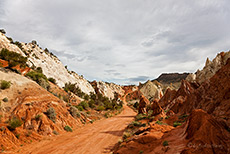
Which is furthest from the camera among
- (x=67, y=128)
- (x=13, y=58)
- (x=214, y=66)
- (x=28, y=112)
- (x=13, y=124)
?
(x=214, y=66)

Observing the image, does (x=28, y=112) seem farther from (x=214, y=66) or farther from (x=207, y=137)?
(x=214, y=66)

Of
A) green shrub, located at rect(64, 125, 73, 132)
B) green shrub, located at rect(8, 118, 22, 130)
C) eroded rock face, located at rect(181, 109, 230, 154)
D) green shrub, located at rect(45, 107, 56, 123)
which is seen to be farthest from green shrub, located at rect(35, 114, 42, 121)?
eroded rock face, located at rect(181, 109, 230, 154)

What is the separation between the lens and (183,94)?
34812mm

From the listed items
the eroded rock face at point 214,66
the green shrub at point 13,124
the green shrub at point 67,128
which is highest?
the eroded rock face at point 214,66

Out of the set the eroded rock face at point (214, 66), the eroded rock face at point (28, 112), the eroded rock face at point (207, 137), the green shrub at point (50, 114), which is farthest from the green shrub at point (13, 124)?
the eroded rock face at point (214, 66)

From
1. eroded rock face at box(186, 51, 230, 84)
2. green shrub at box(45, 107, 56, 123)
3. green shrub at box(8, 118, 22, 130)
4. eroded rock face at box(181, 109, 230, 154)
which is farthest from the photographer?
eroded rock face at box(186, 51, 230, 84)

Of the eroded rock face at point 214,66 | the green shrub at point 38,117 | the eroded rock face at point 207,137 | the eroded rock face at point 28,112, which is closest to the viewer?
the eroded rock face at point 207,137

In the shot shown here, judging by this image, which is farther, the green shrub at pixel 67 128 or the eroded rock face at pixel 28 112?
the green shrub at pixel 67 128

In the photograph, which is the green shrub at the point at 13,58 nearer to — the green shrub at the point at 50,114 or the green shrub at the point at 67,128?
the green shrub at the point at 50,114

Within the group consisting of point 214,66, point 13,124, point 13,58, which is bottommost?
point 13,124

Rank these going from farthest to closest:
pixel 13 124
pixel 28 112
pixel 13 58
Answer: pixel 13 58 → pixel 28 112 → pixel 13 124

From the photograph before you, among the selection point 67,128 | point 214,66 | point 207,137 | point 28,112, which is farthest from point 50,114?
point 214,66

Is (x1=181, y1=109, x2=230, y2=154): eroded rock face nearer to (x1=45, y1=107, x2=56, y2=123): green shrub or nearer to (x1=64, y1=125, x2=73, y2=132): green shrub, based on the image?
(x1=64, y1=125, x2=73, y2=132): green shrub

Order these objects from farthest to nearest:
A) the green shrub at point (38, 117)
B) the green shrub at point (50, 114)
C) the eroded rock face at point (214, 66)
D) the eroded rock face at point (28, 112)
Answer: the eroded rock face at point (214, 66)
the green shrub at point (50, 114)
the green shrub at point (38, 117)
the eroded rock face at point (28, 112)
